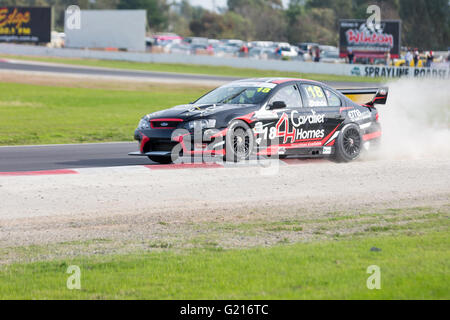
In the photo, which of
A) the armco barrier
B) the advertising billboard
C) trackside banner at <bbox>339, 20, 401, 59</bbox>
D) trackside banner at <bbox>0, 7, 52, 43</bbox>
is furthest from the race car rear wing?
trackside banner at <bbox>0, 7, 52, 43</bbox>

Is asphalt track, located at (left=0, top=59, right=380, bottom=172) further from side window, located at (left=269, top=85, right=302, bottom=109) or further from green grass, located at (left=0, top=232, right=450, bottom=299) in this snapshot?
green grass, located at (left=0, top=232, right=450, bottom=299)

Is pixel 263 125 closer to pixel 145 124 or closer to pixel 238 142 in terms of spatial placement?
pixel 238 142

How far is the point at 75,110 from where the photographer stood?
79.3ft

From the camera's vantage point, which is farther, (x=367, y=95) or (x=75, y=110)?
(x=75, y=110)

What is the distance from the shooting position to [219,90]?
12.3 metres

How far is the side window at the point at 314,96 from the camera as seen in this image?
1217cm

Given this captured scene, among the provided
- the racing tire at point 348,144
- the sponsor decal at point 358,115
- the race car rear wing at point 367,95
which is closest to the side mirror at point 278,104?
the racing tire at point 348,144

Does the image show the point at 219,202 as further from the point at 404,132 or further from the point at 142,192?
the point at 404,132

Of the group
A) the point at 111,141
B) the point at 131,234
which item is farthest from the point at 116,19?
the point at 131,234

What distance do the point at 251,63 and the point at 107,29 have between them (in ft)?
67.3

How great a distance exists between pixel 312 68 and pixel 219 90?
119 feet

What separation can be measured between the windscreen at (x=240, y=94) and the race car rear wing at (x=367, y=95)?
2.09 meters

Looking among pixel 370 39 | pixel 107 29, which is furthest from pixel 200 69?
pixel 107 29

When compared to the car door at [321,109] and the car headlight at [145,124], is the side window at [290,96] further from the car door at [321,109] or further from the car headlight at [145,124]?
the car headlight at [145,124]
